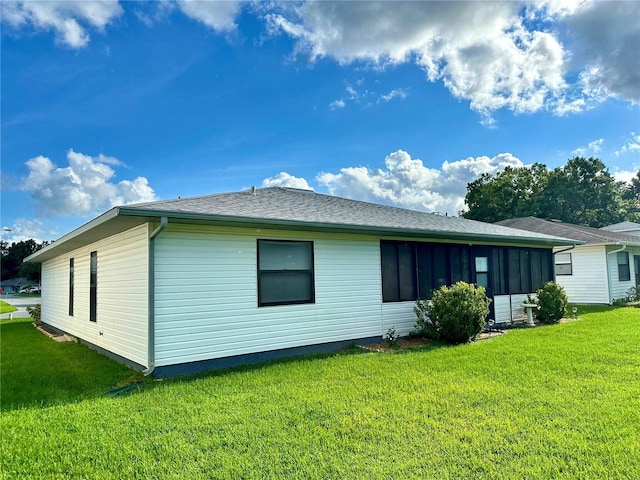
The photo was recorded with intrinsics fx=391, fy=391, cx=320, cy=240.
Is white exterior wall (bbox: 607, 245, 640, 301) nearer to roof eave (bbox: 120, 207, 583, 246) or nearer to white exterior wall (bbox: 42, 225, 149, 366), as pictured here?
roof eave (bbox: 120, 207, 583, 246)

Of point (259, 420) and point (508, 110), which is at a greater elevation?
point (508, 110)

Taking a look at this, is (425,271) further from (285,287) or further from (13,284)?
(13,284)

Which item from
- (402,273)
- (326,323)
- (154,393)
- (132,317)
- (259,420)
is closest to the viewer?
(259,420)

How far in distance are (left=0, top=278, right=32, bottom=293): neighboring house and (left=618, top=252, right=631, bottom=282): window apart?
7494 cm

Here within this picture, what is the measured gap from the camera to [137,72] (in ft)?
31.6

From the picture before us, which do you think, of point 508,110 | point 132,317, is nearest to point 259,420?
point 132,317

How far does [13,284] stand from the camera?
63969mm

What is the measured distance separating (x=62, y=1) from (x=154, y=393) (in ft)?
25.9

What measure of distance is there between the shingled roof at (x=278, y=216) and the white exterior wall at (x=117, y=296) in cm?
30

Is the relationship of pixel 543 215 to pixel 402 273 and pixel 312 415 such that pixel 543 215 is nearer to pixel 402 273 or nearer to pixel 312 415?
pixel 402 273

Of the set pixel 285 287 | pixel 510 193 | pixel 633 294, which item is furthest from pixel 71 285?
pixel 510 193

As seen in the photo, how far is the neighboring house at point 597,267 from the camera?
15.1 meters

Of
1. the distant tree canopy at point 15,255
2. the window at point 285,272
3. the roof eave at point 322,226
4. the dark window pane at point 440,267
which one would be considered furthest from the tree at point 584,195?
the distant tree canopy at point 15,255

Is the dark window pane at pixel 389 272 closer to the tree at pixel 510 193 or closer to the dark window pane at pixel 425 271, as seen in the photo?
the dark window pane at pixel 425 271
